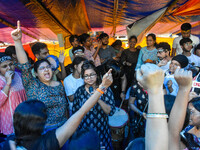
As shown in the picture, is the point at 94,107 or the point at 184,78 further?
the point at 94,107

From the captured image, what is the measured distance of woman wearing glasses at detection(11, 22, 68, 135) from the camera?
5.53ft

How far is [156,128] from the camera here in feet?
2.11

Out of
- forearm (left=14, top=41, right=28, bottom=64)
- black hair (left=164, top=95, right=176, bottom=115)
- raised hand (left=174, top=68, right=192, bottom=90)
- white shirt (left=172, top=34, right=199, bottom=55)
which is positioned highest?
white shirt (left=172, top=34, right=199, bottom=55)

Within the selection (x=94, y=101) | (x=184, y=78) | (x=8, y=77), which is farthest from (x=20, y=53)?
(x=184, y=78)

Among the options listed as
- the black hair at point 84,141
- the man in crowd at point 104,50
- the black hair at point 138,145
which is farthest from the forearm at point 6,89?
the man in crowd at point 104,50

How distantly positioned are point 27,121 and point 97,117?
97 centimetres

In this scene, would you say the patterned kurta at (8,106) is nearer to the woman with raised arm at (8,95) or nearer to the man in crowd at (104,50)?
the woman with raised arm at (8,95)

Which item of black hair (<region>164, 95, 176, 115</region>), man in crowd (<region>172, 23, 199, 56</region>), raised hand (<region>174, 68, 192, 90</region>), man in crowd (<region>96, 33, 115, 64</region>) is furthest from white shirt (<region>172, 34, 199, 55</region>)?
raised hand (<region>174, 68, 192, 90</region>)

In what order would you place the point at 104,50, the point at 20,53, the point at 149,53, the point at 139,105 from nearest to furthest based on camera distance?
the point at 20,53 < the point at 139,105 < the point at 149,53 < the point at 104,50

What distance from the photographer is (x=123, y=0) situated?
320cm

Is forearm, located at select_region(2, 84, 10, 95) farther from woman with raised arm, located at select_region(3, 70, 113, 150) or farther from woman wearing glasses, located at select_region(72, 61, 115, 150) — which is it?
woman with raised arm, located at select_region(3, 70, 113, 150)

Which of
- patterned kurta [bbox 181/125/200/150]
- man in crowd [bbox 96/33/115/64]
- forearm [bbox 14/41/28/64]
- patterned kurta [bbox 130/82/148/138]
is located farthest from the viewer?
man in crowd [bbox 96/33/115/64]

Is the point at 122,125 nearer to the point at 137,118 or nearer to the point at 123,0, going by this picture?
the point at 137,118

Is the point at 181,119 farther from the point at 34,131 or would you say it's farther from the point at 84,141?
the point at 34,131
